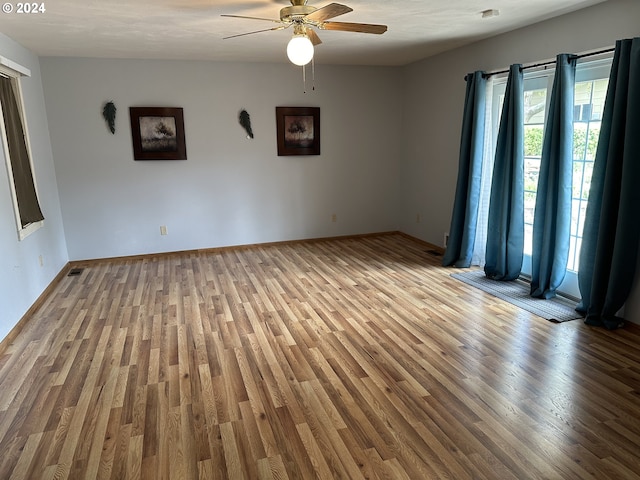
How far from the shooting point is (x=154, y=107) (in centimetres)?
522

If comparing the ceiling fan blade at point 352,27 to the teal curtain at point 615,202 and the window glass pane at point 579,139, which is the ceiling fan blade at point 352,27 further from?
the window glass pane at point 579,139

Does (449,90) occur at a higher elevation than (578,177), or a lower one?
higher

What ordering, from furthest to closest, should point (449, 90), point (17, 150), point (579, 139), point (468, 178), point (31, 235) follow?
point (449, 90) → point (468, 178) → point (31, 235) → point (17, 150) → point (579, 139)

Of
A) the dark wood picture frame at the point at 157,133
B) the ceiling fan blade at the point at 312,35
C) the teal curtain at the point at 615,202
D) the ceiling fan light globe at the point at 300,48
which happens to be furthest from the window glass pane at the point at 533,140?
the dark wood picture frame at the point at 157,133

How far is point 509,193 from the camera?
4156 mm

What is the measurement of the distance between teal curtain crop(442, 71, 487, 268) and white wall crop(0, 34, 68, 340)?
4186mm

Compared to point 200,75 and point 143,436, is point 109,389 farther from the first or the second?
point 200,75

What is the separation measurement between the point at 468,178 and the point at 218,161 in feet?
10.3

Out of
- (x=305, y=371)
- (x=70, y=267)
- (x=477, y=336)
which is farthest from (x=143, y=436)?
(x=70, y=267)

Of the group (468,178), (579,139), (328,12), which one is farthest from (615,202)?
(328,12)

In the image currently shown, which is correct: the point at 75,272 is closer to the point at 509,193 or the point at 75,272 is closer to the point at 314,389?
the point at 314,389

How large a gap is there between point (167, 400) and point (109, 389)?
0.40 metres

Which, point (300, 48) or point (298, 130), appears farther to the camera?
point (298, 130)

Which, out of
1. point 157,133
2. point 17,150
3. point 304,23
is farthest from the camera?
point 157,133
